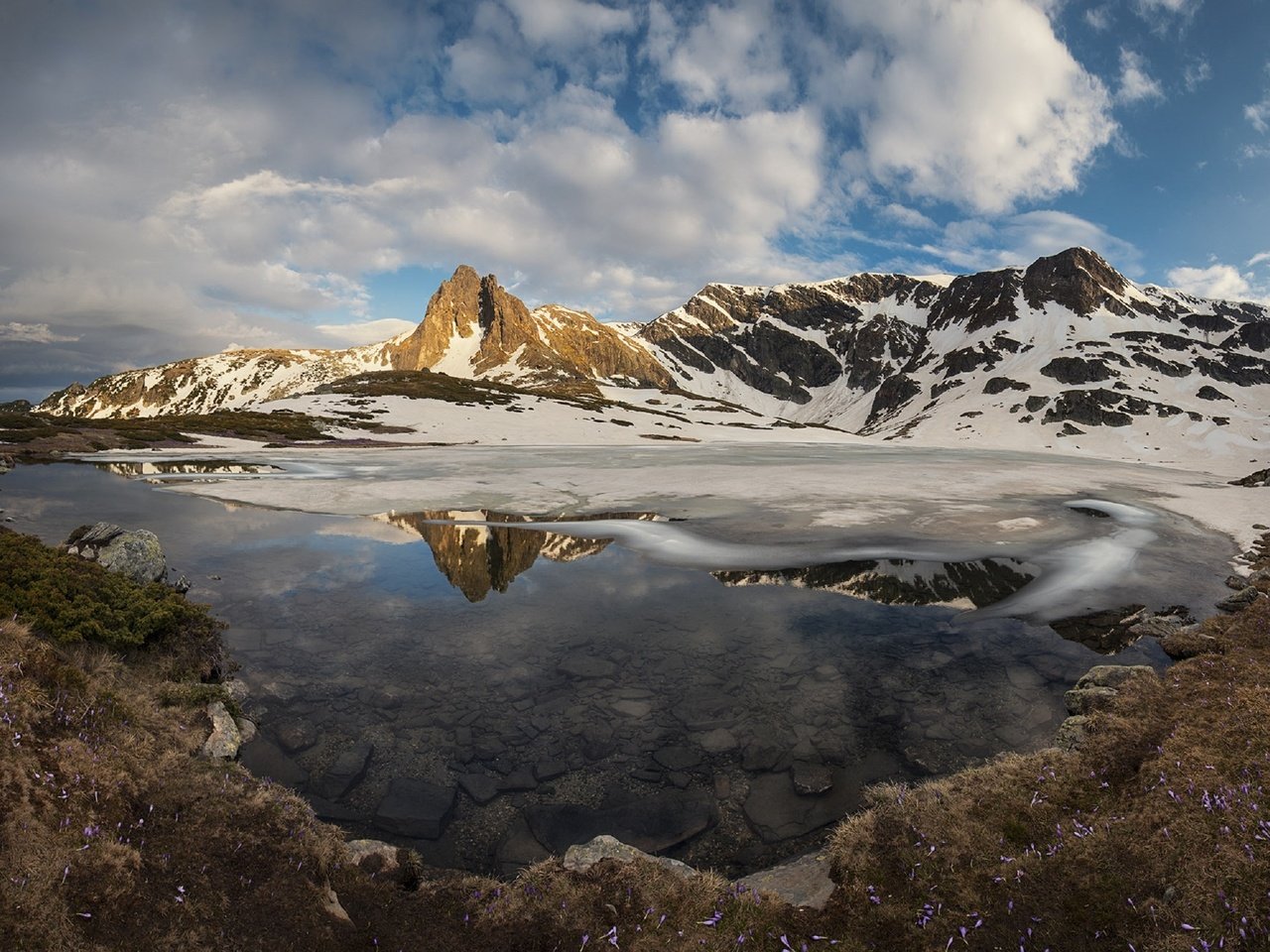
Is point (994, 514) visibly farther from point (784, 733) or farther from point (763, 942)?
point (763, 942)

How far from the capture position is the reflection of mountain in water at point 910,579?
17.7 m

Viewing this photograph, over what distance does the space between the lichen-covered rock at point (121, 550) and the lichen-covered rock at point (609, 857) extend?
13889mm

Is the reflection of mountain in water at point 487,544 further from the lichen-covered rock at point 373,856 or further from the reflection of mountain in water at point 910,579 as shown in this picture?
the lichen-covered rock at point 373,856

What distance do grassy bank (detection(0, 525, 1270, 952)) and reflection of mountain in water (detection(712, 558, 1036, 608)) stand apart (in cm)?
921

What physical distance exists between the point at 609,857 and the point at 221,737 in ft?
22.5

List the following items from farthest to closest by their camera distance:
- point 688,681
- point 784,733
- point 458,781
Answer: point 688,681 → point 784,733 → point 458,781

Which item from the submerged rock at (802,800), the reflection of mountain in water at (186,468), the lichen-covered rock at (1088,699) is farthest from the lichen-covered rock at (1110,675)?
the reflection of mountain in water at (186,468)

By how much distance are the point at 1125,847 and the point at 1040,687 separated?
6.71 m

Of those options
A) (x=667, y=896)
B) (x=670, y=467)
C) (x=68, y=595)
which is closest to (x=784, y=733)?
(x=667, y=896)

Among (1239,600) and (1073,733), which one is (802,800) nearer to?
(1073,733)

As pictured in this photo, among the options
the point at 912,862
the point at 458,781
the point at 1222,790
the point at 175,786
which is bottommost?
the point at 458,781

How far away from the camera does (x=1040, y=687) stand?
1215cm

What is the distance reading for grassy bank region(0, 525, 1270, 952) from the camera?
5223mm

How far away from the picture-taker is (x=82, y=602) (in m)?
11.2
